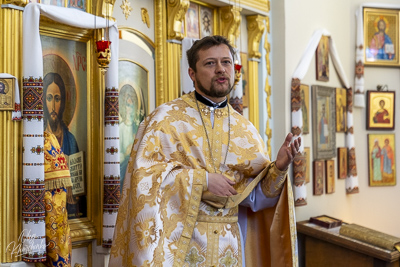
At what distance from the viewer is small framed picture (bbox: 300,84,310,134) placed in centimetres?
696

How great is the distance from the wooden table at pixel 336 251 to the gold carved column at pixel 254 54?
1201 millimetres

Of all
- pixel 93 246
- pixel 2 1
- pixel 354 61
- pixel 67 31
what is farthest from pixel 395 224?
pixel 2 1

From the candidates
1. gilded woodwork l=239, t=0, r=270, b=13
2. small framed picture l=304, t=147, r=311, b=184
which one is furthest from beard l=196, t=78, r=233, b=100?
small framed picture l=304, t=147, r=311, b=184

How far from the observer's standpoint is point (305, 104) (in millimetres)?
7035

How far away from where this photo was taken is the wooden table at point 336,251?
5.81 meters

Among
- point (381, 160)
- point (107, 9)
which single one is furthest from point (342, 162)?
point (107, 9)

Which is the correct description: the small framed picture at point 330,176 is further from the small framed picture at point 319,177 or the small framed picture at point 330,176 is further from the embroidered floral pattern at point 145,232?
the embroidered floral pattern at point 145,232

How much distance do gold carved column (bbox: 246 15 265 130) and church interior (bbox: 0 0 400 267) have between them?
12mm

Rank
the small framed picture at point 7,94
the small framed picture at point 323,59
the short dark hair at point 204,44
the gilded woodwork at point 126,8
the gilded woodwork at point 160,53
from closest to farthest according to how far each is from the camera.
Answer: the short dark hair at point 204,44 → the small framed picture at point 7,94 → the gilded woodwork at point 126,8 → the gilded woodwork at point 160,53 → the small framed picture at point 323,59

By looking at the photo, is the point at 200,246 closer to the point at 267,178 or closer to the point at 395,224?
the point at 267,178

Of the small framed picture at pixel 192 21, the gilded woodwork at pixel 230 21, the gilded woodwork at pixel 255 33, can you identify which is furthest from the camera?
the gilded woodwork at pixel 255 33

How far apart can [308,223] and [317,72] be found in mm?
1704

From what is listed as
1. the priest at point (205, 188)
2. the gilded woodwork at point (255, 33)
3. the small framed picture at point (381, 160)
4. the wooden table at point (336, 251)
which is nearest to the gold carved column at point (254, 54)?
the gilded woodwork at point (255, 33)

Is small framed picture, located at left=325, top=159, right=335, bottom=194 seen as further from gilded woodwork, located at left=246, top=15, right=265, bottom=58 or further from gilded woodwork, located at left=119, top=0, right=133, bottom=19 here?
gilded woodwork, located at left=119, top=0, right=133, bottom=19
